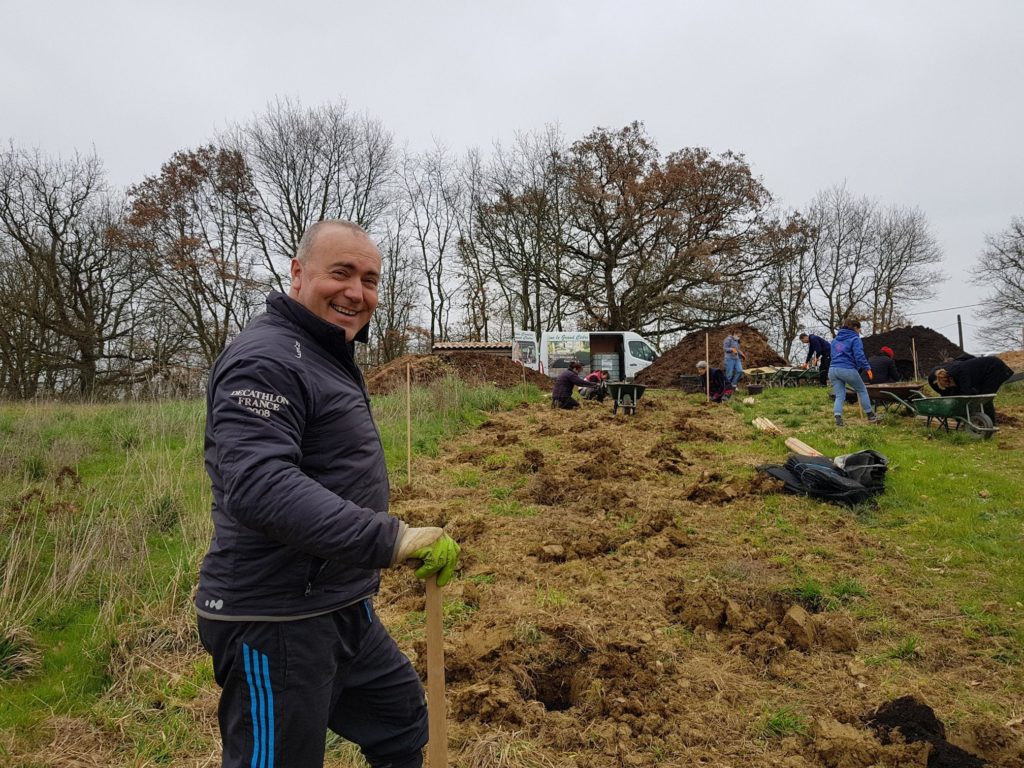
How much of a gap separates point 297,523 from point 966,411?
9.20 m

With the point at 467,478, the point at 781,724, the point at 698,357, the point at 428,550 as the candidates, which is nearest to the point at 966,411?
the point at 467,478

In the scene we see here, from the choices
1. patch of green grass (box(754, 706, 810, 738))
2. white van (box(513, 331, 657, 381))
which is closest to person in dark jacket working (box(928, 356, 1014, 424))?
patch of green grass (box(754, 706, 810, 738))

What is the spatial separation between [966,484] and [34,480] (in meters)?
9.76

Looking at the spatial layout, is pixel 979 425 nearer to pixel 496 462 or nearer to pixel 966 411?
pixel 966 411

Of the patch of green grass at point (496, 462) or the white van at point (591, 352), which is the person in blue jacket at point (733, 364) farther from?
the patch of green grass at point (496, 462)

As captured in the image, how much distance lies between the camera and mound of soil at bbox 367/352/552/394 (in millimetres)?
16344

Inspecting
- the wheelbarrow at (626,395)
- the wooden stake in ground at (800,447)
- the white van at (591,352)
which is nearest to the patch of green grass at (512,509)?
the wooden stake in ground at (800,447)

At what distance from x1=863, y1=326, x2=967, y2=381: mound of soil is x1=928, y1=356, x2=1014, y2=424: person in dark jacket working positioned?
406 inches

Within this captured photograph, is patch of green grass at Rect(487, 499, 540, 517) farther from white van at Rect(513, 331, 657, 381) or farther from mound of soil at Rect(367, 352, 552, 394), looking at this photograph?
white van at Rect(513, 331, 657, 381)

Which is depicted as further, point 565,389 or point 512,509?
point 565,389

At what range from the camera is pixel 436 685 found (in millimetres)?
1725

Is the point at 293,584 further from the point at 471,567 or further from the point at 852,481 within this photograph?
the point at 852,481

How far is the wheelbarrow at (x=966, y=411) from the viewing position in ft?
24.9

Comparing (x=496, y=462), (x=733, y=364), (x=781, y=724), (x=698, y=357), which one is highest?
(x=698, y=357)
